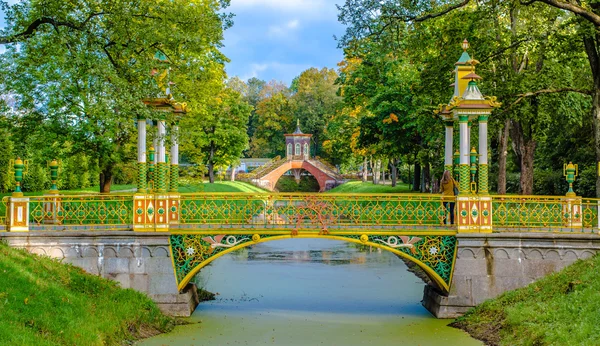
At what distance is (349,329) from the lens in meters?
14.6

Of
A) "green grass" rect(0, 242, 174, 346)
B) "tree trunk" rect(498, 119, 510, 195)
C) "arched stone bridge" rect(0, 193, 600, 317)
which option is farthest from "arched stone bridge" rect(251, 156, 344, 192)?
"green grass" rect(0, 242, 174, 346)

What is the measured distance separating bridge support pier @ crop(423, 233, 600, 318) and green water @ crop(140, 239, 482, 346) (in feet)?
2.59

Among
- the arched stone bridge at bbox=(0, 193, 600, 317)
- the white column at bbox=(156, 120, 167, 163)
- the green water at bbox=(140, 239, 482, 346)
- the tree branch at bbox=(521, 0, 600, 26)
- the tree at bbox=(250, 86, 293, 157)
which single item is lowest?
the green water at bbox=(140, 239, 482, 346)

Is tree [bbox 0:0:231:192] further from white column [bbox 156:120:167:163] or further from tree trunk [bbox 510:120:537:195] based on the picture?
tree trunk [bbox 510:120:537:195]

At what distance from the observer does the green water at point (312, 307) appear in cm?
1379

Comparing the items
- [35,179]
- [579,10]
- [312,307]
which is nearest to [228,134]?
[35,179]

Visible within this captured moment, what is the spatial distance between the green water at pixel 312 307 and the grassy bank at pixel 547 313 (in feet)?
1.88

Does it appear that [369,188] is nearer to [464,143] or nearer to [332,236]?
[464,143]

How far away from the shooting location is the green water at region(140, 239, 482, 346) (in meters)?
13.8

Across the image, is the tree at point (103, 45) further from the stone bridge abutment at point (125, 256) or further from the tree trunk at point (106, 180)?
the tree trunk at point (106, 180)

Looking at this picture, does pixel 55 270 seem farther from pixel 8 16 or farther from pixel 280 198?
pixel 8 16

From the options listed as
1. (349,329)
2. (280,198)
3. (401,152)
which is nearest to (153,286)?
(280,198)

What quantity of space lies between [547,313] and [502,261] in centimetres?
282

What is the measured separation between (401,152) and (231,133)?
1933 cm
